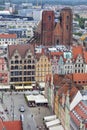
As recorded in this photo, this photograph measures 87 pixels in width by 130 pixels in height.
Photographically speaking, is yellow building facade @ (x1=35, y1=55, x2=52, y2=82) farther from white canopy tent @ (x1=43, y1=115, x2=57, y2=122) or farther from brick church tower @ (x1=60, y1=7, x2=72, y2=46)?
brick church tower @ (x1=60, y1=7, x2=72, y2=46)

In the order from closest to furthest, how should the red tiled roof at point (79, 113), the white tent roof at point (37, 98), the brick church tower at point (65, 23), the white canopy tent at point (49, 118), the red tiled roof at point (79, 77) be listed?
the red tiled roof at point (79, 113) < the white canopy tent at point (49, 118) < the white tent roof at point (37, 98) < the red tiled roof at point (79, 77) < the brick church tower at point (65, 23)

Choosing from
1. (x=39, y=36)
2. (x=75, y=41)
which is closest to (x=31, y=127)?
(x=39, y=36)

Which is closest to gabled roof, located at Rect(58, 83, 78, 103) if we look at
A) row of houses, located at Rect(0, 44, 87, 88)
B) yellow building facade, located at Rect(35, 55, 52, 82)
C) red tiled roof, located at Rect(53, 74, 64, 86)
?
red tiled roof, located at Rect(53, 74, 64, 86)

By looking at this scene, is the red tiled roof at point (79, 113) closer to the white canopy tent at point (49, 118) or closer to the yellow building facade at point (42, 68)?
the white canopy tent at point (49, 118)

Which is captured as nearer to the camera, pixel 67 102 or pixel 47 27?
pixel 67 102

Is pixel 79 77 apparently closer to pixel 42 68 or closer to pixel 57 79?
pixel 57 79

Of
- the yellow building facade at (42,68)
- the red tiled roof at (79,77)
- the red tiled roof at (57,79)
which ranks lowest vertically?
the yellow building facade at (42,68)

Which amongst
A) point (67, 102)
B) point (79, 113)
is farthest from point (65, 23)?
point (79, 113)

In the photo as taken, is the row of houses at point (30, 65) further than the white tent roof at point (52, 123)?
Yes

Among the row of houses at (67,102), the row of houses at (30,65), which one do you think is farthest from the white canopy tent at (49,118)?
the row of houses at (30,65)
